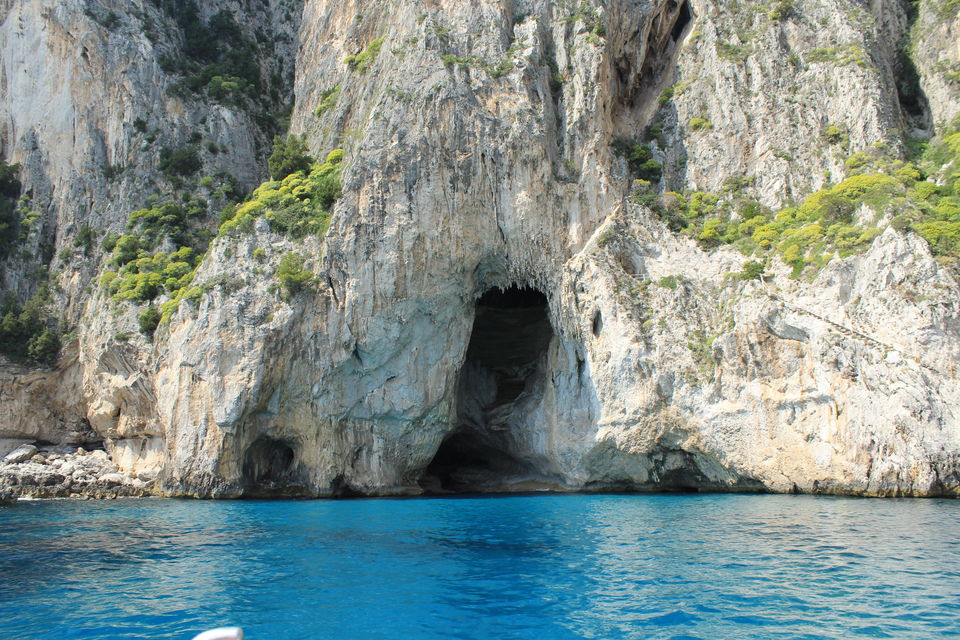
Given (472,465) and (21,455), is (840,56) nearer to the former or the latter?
(472,465)

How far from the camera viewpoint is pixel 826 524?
51.4 feet

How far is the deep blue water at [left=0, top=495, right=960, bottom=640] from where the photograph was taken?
868 cm

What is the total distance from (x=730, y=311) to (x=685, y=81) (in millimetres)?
15315

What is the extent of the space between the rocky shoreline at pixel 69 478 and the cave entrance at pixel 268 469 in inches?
213

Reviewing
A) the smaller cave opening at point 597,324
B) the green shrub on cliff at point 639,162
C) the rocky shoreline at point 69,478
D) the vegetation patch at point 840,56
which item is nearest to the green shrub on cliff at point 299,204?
the smaller cave opening at point 597,324

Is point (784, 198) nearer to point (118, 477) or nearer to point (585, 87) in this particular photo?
point (585, 87)

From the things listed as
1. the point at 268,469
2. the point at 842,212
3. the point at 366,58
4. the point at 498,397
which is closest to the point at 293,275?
the point at 268,469

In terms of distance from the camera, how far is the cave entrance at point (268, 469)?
29.4m

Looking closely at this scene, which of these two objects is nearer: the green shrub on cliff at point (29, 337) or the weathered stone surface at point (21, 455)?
the weathered stone surface at point (21, 455)

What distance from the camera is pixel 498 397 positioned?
3584cm

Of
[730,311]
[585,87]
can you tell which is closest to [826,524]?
[730,311]

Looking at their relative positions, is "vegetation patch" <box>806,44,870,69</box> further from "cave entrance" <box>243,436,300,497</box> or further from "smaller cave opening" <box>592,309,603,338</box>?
"cave entrance" <box>243,436,300,497</box>

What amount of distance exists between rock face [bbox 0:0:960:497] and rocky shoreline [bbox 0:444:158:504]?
0.42m

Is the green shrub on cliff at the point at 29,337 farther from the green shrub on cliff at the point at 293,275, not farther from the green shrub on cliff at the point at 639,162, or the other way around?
the green shrub on cliff at the point at 639,162
